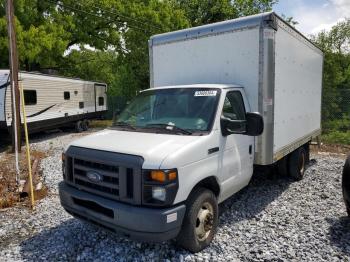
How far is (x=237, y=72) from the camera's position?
518cm

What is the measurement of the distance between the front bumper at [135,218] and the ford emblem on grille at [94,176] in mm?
207

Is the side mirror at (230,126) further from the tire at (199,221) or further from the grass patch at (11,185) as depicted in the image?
the grass patch at (11,185)

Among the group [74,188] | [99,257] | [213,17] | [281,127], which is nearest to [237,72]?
[281,127]

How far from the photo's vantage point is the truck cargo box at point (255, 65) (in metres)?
4.96

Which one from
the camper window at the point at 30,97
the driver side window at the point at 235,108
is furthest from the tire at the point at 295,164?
the camper window at the point at 30,97

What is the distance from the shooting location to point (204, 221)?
158 inches

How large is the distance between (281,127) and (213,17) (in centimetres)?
2465

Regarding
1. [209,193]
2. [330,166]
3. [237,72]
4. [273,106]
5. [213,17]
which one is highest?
[213,17]

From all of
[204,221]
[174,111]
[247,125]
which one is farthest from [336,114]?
[204,221]

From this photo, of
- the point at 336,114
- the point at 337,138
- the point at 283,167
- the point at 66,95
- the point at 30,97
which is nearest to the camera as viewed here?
the point at 283,167

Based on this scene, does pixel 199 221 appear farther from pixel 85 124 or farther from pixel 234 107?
pixel 85 124

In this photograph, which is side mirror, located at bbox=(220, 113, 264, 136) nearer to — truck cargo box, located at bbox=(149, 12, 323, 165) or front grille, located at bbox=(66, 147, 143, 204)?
truck cargo box, located at bbox=(149, 12, 323, 165)

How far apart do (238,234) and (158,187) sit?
1.82m

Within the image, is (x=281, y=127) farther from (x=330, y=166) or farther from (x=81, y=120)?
(x=81, y=120)
